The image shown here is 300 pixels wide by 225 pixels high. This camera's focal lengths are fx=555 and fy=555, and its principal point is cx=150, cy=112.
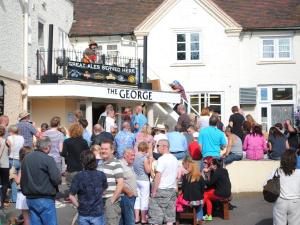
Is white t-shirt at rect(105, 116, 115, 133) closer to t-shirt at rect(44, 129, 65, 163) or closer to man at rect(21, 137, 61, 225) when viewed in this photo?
t-shirt at rect(44, 129, 65, 163)

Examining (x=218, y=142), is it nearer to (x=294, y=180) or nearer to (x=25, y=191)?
(x=294, y=180)

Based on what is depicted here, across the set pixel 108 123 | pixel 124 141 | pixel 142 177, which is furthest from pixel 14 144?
pixel 108 123

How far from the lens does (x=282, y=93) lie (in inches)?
1016

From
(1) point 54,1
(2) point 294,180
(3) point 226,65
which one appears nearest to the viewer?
(2) point 294,180

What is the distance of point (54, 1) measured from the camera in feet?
76.5

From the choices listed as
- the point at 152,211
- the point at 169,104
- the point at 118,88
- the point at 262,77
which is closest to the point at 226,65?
the point at 262,77

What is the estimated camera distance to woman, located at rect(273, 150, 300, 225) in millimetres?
8172

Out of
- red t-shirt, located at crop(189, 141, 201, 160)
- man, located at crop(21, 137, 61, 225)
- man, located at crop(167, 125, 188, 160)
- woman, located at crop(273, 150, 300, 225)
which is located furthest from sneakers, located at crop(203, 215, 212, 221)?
man, located at crop(21, 137, 61, 225)

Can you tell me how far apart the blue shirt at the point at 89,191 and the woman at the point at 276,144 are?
819cm

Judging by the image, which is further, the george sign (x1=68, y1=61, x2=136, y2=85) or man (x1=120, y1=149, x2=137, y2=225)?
the george sign (x1=68, y1=61, x2=136, y2=85)

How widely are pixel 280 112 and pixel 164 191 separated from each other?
55.7ft

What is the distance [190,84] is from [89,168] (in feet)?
61.4

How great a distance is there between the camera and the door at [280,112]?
1013 inches

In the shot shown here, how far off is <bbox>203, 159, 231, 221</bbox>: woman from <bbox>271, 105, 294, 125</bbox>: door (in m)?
14.9
